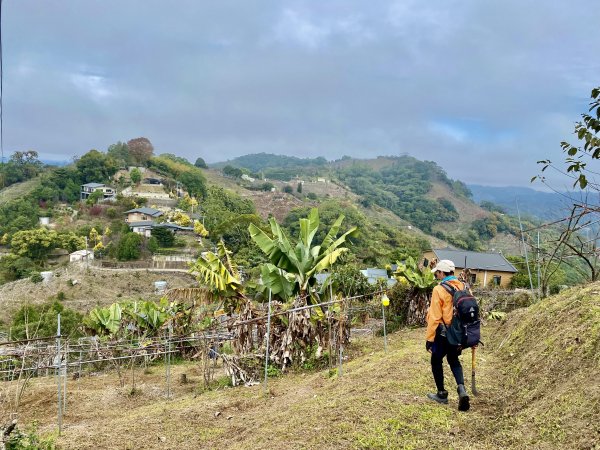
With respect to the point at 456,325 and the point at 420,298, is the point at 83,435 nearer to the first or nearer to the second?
the point at 456,325

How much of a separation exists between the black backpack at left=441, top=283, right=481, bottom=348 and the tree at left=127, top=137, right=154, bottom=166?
8208cm

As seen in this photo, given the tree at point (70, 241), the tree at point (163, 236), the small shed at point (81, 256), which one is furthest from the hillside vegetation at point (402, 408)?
the tree at point (70, 241)

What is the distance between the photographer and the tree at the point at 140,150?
80.9m

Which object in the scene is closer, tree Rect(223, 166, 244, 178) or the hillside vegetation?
the hillside vegetation

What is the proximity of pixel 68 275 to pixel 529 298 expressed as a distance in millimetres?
39688

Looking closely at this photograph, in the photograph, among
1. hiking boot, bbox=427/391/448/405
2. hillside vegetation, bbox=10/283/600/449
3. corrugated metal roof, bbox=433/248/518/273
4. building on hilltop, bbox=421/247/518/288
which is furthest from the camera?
corrugated metal roof, bbox=433/248/518/273

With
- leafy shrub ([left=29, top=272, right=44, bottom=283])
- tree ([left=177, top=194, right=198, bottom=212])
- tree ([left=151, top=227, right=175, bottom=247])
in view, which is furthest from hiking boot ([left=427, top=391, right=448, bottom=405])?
tree ([left=177, top=194, right=198, bottom=212])

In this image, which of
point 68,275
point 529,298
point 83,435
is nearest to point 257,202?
point 68,275

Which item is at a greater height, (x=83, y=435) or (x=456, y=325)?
(x=456, y=325)

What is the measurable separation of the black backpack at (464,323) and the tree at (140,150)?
82077 millimetres

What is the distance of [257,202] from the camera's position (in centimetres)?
8519

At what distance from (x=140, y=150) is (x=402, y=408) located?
84004 mm

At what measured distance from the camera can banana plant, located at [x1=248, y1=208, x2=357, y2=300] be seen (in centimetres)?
827

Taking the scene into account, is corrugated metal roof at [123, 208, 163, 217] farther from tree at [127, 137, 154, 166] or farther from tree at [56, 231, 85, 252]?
tree at [127, 137, 154, 166]
